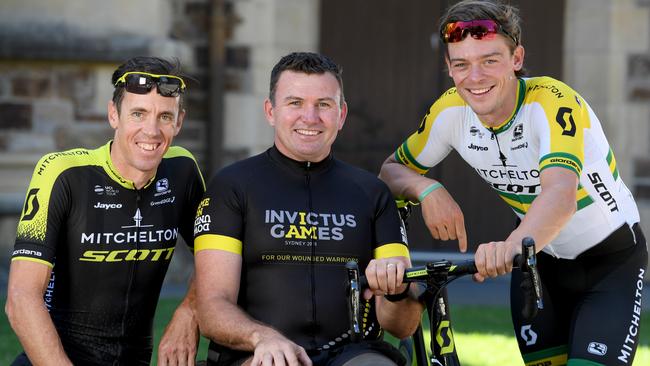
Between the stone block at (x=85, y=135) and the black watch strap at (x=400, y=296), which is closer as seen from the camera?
the black watch strap at (x=400, y=296)

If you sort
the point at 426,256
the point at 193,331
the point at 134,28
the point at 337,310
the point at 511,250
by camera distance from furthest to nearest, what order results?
the point at 426,256 → the point at 134,28 → the point at 193,331 → the point at 337,310 → the point at 511,250

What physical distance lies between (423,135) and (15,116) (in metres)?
5.36

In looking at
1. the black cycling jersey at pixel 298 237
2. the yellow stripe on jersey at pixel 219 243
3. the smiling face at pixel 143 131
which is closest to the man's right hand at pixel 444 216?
the black cycling jersey at pixel 298 237

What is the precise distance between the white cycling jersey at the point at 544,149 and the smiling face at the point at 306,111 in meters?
0.54

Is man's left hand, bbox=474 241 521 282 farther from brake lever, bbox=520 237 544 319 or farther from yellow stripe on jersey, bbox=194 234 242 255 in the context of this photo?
yellow stripe on jersey, bbox=194 234 242 255

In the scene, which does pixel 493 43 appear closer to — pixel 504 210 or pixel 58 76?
pixel 58 76

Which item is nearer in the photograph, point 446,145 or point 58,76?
point 446,145

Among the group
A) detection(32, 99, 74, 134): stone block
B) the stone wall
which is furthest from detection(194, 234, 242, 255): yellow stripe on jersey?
the stone wall

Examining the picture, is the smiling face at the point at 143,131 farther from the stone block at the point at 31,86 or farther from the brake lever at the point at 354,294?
the stone block at the point at 31,86

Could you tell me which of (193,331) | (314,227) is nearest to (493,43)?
(314,227)

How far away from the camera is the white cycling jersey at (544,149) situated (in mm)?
3934

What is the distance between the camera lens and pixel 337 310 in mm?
3895

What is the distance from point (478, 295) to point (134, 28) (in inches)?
135

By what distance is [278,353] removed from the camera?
3443 millimetres
